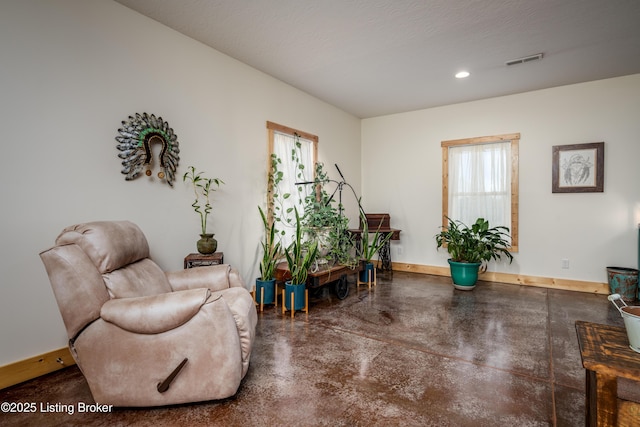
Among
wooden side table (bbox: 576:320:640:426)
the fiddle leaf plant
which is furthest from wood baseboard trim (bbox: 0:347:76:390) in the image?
wooden side table (bbox: 576:320:640:426)

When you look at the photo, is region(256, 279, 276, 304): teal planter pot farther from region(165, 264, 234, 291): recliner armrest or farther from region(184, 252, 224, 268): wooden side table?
region(165, 264, 234, 291): recliner armrest

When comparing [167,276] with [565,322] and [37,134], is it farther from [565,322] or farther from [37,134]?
[565,322]

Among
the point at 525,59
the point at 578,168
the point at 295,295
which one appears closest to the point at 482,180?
the point at 578,168

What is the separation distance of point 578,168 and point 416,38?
3117 mm

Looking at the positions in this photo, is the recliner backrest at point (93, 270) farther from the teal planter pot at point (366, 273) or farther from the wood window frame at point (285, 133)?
the teal planter pot at point (366, 273)

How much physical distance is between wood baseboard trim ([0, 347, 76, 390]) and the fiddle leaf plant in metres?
1.46

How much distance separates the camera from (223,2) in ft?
8.86

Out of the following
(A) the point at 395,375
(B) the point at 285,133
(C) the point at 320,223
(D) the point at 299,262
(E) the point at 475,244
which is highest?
(B) the point at 285,133

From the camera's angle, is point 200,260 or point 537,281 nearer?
point 200,260

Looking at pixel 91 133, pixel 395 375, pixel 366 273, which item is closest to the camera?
pixel 395 375

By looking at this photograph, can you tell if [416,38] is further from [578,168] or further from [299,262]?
[578,168]

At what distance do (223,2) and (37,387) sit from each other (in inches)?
123

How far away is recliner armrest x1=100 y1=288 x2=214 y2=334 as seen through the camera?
67.9 inches

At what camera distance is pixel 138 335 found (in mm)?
1751
